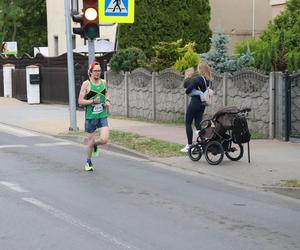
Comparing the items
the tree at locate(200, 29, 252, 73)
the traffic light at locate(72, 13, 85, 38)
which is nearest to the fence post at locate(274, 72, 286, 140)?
the tree at locate(200, 29, 252, 73)

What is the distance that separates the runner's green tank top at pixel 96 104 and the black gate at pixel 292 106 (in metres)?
4.96

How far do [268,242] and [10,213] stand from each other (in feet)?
10.3

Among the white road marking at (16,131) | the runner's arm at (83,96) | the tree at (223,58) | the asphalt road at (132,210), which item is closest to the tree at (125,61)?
the tree at (223,58)

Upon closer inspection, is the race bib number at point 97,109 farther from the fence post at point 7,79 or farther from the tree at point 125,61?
the fence post at point 7,79

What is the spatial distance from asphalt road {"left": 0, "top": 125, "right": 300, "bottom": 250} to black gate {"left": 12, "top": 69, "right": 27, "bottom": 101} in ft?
64.2

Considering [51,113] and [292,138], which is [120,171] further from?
[51,113]

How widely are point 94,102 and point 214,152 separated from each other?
2392mm

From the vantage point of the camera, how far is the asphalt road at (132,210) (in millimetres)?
6547

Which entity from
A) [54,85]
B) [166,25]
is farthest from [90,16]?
[54,85]

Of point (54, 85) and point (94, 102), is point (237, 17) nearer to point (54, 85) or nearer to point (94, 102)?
point (54, 85)

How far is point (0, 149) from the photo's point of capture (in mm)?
14086

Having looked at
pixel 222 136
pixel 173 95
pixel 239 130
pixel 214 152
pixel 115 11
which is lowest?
pixel 214 152

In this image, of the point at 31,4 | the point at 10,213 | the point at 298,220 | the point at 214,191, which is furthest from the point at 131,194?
the point at 31,4

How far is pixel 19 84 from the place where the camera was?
31.8 meters
